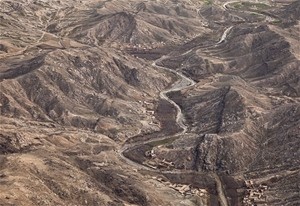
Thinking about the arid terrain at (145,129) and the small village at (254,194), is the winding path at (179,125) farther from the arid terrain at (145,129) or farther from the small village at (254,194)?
the small village at (254,194)

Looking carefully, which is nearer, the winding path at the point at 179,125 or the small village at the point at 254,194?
the small village at the point at 254,194

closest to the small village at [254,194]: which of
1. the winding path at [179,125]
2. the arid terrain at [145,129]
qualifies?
the arid terrain at [145,129]

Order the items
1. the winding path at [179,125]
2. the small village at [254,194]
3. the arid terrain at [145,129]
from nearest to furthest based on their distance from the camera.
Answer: the arid terrain at [145,129], the small village at [254,194], the winding path at [179,125]

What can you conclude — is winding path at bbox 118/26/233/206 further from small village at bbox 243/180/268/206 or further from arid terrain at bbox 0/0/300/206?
small village at bbox 243/180/268/206

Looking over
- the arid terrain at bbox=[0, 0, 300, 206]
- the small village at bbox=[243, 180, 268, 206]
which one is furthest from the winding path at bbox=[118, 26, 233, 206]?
the small village at bbox=[243, 180, 268, 206]

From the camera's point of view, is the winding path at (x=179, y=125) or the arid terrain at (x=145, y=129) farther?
the winding path at (x=179, y=125)

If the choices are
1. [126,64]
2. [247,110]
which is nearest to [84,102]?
[126,64]

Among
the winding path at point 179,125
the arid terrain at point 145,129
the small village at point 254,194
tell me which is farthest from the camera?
the winding path at point 179,125

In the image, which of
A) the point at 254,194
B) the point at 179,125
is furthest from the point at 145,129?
the point at 254,194
